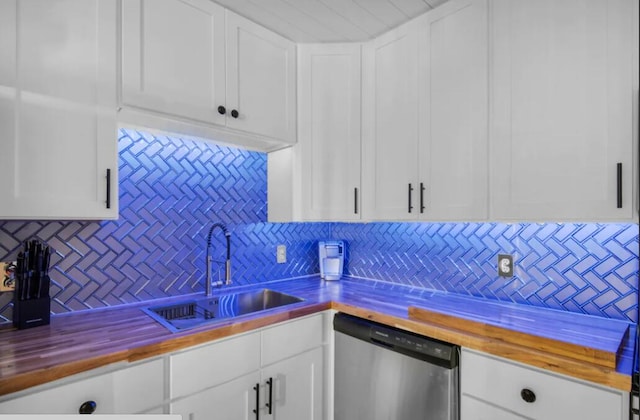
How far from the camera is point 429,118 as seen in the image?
1724 millimetres

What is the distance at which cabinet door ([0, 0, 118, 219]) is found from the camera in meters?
1.16

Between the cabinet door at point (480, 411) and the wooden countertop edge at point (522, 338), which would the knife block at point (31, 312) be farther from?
the cabinet door at point (480, 411)

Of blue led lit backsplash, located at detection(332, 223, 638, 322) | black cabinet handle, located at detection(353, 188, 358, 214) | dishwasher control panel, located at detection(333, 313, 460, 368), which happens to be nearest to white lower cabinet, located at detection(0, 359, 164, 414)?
dishwasher control panel, located at detection(333, 313, 460, 368)

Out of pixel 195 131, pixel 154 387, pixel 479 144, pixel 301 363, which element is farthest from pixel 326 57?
pixel 154 387

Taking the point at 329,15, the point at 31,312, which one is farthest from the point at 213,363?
the point at 329,15

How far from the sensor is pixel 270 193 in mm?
2285

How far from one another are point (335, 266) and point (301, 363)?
2.74ft

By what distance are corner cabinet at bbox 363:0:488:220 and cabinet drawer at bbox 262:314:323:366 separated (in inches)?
27.2

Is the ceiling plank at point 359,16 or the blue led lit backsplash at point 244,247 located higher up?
the ceiling plank at point 359,16

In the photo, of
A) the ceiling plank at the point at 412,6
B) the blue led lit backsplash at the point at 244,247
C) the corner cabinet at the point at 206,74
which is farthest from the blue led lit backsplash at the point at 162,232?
the ceiling plank at the point at 412,6

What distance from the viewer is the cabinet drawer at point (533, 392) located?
41.5 inches

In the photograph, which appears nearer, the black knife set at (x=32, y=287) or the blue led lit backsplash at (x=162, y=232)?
the black knife set at (x=32, y=287)

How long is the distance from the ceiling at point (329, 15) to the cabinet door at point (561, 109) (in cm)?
48

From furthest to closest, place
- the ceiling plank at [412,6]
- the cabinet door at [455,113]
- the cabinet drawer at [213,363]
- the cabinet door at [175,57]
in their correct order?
the ceiling plank at [412,6]
the cabinet door at [455,113]
the cabinet door at [175,57]
the cabinet drawer at [213,363]
